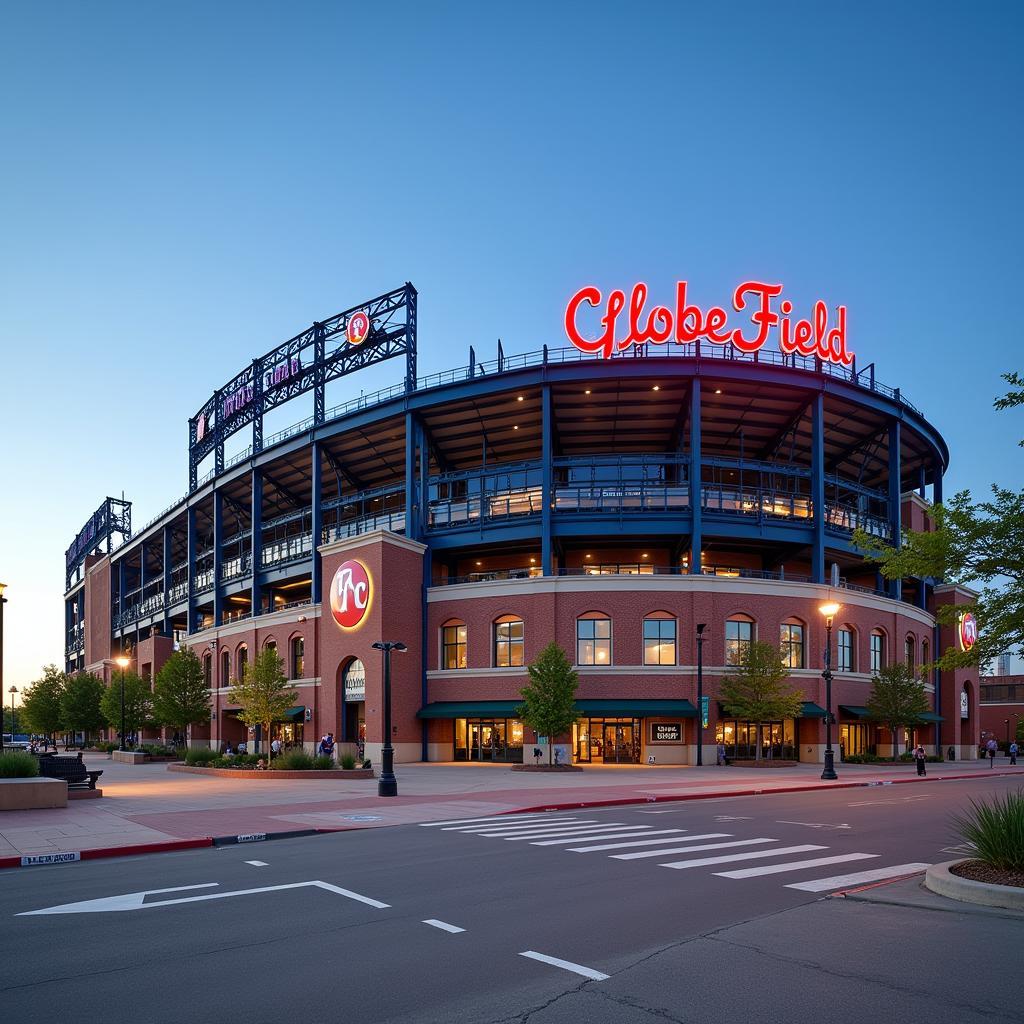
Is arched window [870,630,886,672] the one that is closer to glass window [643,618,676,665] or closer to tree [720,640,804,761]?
tree [720,640,804,761]

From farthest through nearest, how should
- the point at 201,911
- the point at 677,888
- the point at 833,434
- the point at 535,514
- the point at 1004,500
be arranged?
1. the point at 833,434
2. the point at 535,514
3. the point at 1004,500
4. the point at 677,888
5. the point at 201,911

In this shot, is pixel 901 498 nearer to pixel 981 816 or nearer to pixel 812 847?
pixel 812 847

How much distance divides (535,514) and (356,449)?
16885 millimetres

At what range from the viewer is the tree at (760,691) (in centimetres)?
4756

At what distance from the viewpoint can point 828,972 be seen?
836 centimetres

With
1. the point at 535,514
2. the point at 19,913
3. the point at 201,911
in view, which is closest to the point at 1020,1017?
the point at 201,911

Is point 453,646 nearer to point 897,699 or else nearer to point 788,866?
point 897,699

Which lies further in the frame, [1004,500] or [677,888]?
[1004,500]

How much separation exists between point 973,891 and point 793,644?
145ft

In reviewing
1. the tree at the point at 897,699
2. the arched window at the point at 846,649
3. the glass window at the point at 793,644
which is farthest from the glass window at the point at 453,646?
the tree at the point at 897,699

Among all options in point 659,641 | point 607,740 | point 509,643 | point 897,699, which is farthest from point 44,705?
point 897,699

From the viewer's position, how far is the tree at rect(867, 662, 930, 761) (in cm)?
5444

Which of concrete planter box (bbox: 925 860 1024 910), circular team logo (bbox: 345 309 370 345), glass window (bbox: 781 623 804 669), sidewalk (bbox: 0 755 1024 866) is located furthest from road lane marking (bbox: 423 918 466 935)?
circular team logo (bbox: 345 309 370 345)

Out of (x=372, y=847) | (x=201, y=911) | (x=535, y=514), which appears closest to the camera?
(x=201, y=911)
